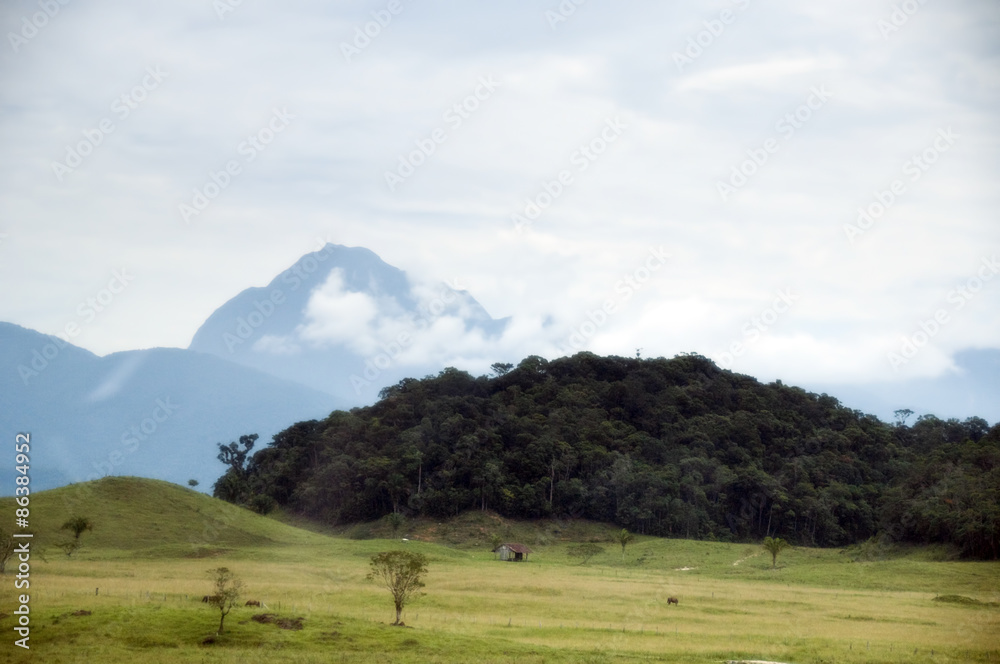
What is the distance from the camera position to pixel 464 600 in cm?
4600

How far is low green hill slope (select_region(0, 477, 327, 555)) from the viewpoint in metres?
64.3

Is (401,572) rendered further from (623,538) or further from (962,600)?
(623,538)

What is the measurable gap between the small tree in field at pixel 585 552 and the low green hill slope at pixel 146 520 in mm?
26476

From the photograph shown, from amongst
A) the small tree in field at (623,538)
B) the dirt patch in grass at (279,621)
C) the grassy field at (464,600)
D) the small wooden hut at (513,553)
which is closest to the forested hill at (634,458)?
the small tree in field at (623,538)

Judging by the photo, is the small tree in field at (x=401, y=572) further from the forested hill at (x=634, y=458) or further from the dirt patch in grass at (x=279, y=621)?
the forested hill at (x=634, y=458)

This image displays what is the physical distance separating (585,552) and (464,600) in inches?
1517

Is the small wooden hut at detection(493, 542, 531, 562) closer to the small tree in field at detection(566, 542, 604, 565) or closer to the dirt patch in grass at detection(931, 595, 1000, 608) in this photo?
the small tree in field at detection(566, 542, 604, 565)

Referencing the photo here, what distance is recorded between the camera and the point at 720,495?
10288 cm

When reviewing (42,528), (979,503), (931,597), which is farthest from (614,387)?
(42,528)

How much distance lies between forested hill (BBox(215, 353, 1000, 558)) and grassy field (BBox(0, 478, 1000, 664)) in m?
14.9

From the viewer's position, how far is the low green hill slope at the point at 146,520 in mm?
64312

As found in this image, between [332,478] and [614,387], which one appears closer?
[332,478]

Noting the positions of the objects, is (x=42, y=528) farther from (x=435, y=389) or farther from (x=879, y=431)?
(x=879, y=431)

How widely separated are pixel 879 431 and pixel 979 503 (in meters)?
49.8
